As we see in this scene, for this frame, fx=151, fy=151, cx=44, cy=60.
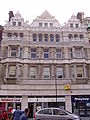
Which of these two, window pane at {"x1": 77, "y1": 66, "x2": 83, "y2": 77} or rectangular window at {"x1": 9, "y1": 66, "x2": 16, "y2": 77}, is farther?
window pane at {"x1": 77, "y1": 66, "x2": 83, "y2": 77}

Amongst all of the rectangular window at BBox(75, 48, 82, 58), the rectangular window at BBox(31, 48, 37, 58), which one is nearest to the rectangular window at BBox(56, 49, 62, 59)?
the rectangular window at BBox(75, 48, 82, 58)

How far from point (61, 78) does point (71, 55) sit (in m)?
4.71

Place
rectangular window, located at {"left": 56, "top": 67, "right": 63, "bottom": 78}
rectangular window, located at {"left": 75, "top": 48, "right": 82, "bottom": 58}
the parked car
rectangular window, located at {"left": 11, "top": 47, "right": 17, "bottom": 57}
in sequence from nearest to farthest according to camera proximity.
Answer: the parked car, rectangular window, located at {"left": 56, "top": 67, "right": 63, "bottom": 78}, rectangular window, located at {"left": 11, "top": 47, "right": 17, "bottom": 57}, rectangular window, located at {"left": 75, "top": 48, "right": 82, "bottom": 58}

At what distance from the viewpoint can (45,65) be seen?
26406 mm

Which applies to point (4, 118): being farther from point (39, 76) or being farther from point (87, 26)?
point (87, 26)

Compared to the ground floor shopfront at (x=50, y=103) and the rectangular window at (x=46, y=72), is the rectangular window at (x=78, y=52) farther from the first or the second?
the ground floor shopfront at (x=50, y=103)

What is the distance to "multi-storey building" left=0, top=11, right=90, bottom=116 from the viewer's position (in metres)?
23.7

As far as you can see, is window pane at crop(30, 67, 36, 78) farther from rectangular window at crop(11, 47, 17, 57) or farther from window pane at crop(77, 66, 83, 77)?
window pane at crop(77, 66, 83, 77)

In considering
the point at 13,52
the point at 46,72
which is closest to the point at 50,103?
the point at 46,72

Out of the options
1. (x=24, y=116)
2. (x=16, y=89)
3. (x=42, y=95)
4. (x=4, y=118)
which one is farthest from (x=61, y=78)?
(x=24, y=116)

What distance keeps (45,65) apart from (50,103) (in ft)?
21.3

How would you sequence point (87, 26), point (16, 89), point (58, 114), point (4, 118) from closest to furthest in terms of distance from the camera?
1. point (4, 118)
2. point (58, 114)
3. point (16, 89)
4. point (87, 26)

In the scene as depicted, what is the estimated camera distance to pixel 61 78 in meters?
25.9

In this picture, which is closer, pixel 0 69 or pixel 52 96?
pixel 52 96
